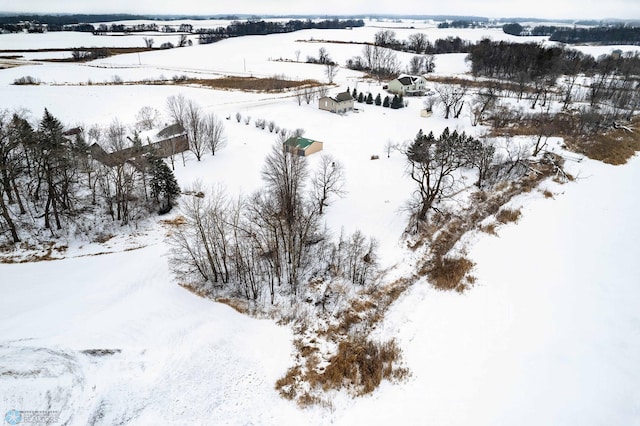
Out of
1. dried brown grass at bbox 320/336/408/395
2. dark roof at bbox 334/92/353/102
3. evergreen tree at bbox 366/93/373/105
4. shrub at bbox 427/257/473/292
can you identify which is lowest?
shrub at bbox 427/257/473/292

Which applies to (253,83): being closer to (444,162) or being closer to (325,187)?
(325,187)

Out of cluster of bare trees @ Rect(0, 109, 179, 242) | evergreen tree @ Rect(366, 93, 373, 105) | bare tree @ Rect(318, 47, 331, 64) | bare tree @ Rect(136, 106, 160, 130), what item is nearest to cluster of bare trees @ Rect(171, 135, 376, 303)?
cluster of bare trees @ Rect(0, 109, 179, 242)

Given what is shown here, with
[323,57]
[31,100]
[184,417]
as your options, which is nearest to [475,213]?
[184,417]

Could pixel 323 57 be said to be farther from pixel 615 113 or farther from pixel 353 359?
pixel 353 359

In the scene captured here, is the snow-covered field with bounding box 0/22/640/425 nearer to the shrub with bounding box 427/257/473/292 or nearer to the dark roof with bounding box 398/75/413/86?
the shrub with bounding box 427/257/473/292

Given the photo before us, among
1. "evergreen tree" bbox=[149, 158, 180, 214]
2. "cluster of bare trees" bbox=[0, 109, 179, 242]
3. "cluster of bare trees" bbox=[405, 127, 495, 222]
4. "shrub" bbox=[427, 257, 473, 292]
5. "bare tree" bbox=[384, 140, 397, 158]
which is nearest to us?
"shrub" bbox=[427, 257, 473, 292]

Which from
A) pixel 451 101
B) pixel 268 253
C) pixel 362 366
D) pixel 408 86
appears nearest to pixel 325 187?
pixel 268 253

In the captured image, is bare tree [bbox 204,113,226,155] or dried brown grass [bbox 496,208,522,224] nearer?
dried brown grass [bbox 496,208,522,224]
